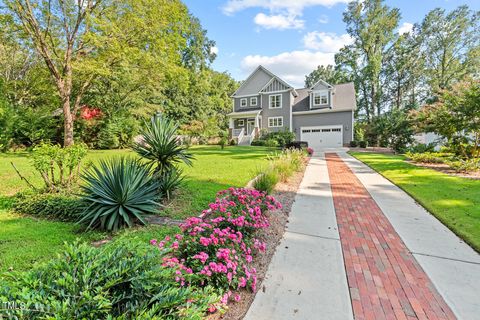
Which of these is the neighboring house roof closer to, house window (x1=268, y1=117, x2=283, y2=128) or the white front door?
house window (x1=268, y1=117, x2=283, y2=128)

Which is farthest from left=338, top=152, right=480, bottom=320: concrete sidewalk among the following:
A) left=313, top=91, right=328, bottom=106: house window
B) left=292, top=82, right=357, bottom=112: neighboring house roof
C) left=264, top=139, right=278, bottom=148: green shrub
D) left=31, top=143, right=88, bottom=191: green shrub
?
left=313, top=91, right=328, bottom=106: house window

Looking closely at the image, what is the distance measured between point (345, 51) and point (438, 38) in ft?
36.4

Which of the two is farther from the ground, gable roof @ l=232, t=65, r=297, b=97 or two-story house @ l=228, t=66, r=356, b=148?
gable roof @ l=232, t=65, r=297, b=97

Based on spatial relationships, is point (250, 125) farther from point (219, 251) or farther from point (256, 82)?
point (219, 251)

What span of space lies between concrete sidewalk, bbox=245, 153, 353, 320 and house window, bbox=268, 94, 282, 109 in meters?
23.4

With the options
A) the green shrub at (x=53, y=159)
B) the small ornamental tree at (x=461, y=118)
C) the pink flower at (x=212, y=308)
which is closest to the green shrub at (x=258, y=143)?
the small ornamental tree at (x=461, y=118)

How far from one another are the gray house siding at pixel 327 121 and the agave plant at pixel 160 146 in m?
22.9

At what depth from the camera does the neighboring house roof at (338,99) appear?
2515 centimetres

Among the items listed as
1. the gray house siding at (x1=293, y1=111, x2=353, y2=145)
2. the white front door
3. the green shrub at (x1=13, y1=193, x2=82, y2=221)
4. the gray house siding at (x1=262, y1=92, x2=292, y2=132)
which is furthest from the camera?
the white front door

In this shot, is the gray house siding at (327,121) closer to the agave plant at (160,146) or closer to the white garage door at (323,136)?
Result: the white garage door at (323,136)

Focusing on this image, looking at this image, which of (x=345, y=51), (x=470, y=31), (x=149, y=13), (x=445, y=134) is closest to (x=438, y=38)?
(x=470, y=31)

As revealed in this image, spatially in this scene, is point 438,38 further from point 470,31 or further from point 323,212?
point 323,212

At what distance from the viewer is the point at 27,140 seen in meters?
15.9

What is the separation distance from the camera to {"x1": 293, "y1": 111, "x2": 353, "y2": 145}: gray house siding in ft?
81.8
